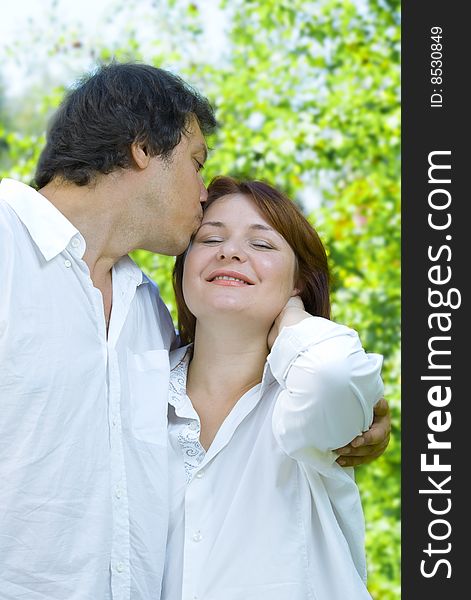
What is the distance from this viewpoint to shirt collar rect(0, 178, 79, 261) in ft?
6.82

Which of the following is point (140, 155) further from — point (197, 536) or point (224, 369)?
point (197, 536)

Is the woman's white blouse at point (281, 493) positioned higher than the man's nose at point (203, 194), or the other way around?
the man's nose at point (203, 194)

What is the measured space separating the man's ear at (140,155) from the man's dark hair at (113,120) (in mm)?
10

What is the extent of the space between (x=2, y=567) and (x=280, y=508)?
2.07 ft

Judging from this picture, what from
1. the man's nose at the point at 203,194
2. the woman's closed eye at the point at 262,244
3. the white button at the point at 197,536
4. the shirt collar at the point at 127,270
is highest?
the man's nose at the point at 203,194

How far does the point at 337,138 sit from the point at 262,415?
2.98 m

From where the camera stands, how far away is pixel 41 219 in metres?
2.11

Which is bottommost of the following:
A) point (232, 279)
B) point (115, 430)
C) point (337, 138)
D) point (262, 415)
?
point (115, 430)

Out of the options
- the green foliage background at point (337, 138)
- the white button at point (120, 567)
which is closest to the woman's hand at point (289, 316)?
the white button at point (120, 567)

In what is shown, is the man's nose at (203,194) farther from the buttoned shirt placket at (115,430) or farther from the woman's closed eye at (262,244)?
the buttoned shirt placket at (115,430)

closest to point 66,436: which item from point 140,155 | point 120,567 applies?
point 120,567

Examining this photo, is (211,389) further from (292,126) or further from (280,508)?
(292,126)

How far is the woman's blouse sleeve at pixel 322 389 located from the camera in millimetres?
1915

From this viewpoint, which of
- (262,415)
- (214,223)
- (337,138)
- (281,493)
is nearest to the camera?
(281,493)
